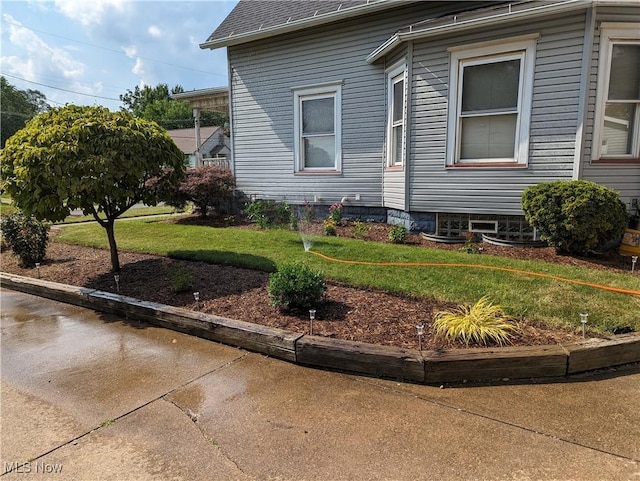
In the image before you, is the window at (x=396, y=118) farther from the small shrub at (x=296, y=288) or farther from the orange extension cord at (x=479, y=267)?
the small shrub at (x=296, y=288)

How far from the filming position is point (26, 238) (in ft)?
23.1

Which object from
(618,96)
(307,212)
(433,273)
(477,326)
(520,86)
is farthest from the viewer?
(307,212)

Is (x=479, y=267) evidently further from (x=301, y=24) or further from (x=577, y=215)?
(x=301, y=24)

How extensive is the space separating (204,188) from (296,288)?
7109 millimetres

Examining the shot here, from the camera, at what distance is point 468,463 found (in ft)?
7.64

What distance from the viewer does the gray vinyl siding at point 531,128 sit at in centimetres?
660

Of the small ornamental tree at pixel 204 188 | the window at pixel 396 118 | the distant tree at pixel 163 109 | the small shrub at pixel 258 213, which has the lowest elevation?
the small shrub at pixel 258 213

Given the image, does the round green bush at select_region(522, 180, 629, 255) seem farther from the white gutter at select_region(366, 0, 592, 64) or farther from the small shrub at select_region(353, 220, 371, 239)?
the small shrub at select_region(353, 220, 371, 239)

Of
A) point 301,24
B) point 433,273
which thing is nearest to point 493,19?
point 433,273

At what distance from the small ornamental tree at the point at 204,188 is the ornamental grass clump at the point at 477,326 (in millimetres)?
7998

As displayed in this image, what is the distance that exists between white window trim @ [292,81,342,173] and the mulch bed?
3.49 m

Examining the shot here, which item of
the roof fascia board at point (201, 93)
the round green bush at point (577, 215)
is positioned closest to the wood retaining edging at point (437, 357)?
the round green bush at point (577, 215)

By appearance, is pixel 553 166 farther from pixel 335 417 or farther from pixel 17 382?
pixel 17 382

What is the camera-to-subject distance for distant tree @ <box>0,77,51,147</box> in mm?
62781
